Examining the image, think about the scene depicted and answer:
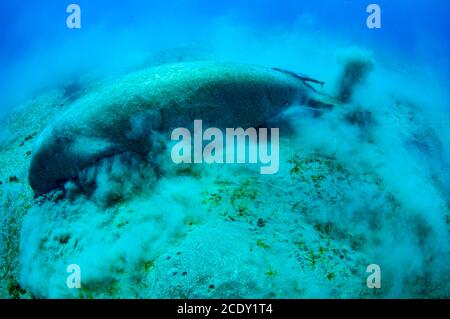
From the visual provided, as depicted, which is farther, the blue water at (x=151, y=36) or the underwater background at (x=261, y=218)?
the blue water at (x=151, y=36)

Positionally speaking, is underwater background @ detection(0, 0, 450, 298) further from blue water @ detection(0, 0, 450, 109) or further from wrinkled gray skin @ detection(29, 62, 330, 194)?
blue water @ detection(0, 0, 450, 109)

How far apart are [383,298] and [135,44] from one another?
1387cm

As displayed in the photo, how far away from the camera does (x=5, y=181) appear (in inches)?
220

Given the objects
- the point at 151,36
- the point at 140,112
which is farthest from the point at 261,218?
the point at 151,36

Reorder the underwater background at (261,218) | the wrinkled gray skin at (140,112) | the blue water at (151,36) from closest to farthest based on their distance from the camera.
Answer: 1. the underwater background at (261,218)
2. the wrinkled gray skin at (140,112)
3. the blue water at (151,36)

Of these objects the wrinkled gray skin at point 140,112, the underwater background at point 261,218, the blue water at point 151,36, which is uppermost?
the blue water at point 151,36

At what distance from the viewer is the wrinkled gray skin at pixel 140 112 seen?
4262mm

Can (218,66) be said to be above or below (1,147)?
above

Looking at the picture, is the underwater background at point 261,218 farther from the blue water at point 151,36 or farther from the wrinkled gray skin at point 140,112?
the blue water at point 151,36

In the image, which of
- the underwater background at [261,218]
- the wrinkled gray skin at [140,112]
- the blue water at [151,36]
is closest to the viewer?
the underwater background at [261,218]

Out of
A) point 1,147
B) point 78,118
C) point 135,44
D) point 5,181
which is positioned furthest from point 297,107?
point 135,44

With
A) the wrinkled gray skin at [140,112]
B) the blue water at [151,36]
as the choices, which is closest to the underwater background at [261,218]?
the wrinkled gray skin at [140,112]

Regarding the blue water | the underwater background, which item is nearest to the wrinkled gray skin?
the underwater background
